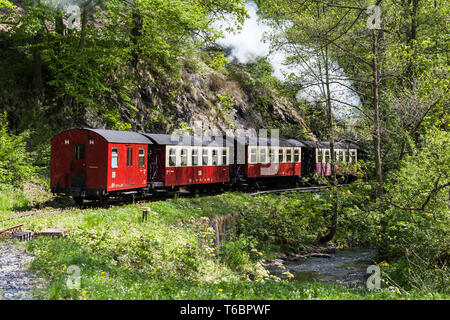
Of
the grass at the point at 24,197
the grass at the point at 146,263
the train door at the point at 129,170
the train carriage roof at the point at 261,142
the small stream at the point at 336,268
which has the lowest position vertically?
the small stream at the point at 336,268

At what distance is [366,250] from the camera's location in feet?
59.9

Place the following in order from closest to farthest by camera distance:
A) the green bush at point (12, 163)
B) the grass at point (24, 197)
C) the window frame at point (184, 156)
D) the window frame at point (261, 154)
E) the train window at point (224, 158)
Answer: the grass at point (24, 197)
the green bush at point (12, 163)
the window frame at point (184, 156)
the train window at point (224, 158)
the window frame at point (261, 154)

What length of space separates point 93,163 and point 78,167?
0.78 meters

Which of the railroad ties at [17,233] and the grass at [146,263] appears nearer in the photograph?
the grass at [146,263]

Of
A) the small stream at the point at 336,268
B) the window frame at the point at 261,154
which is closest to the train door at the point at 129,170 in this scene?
the small stream at the point at 336,268

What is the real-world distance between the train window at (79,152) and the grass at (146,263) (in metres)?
3.11

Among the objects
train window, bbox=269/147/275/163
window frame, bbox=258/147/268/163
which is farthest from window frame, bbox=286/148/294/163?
window frame, bbox=258/147/268/163

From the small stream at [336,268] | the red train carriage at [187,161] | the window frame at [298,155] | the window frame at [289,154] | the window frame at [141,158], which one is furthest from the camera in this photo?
the window frame at [298,155]

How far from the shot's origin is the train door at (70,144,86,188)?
1532cm

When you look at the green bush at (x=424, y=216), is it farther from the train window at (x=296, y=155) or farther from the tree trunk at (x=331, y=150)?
the train window at (x=296, y=155)

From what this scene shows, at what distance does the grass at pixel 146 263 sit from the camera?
6.45 m

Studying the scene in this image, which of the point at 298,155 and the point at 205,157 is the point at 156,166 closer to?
the point at 205,157

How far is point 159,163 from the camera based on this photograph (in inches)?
716
